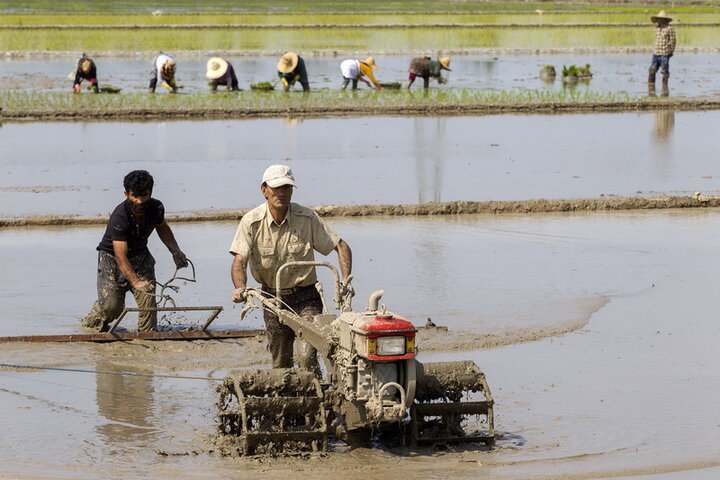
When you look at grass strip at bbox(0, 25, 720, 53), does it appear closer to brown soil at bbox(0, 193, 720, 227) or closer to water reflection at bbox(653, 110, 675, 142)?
water reflection at bbox(653, 110, 675, 142)

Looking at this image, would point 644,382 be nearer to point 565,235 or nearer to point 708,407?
point 708,407

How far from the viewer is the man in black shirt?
299 inches

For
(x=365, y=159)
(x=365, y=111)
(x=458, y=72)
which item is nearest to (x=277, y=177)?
(x=365, y=159)

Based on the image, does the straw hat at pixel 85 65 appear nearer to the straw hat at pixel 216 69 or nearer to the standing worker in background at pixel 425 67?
the straw hat at pixel 216 69

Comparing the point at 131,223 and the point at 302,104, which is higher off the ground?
the point at 302,104

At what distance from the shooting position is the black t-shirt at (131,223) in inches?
305

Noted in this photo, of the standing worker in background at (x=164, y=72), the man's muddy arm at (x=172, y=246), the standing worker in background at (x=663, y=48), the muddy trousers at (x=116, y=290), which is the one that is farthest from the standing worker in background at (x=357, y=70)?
the man's muddy arm at (x=172, y=246)

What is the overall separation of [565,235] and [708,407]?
4.71 meters

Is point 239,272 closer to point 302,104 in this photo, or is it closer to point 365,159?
point 365,159

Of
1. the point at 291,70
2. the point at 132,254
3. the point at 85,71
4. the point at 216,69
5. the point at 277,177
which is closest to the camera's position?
the point at 277,177

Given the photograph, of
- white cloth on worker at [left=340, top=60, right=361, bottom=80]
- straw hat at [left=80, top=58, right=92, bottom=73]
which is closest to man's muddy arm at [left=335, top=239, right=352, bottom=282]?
straw hat at [left=80, top=58, right=92, bottom=73]

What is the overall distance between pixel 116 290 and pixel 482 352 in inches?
94.1

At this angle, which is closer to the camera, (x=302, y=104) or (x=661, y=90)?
(x=302, y=104)

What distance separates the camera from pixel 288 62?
77.1ft
